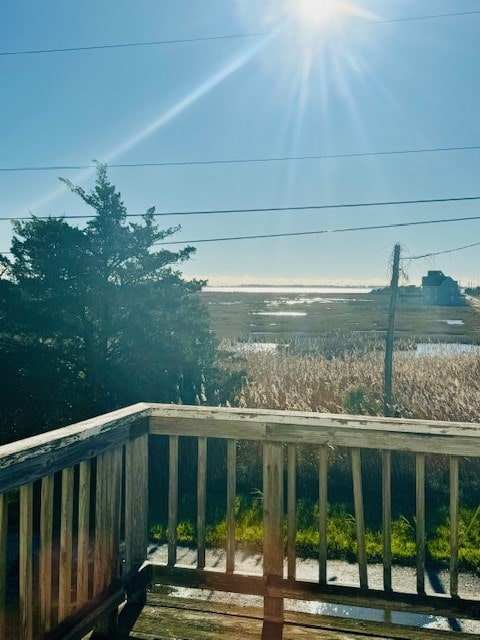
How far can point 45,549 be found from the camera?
7.28ft

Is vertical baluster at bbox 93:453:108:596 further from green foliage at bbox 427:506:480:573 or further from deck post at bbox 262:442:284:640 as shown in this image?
green foliage at bbox 427:506:480:573

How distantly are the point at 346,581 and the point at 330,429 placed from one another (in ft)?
4.17

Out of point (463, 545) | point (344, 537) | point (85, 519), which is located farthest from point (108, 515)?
point (463, 545)

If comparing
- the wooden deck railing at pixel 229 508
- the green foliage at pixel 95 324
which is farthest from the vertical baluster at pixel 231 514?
the green foliage at pixel 95 324

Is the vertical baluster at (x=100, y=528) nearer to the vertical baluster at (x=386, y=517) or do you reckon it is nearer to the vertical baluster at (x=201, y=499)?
the vertical baluster at (x=201, y=499)

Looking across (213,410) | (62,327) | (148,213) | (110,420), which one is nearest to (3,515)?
(110,420)

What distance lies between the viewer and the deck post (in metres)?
2.82

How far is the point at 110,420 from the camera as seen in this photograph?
8.93ft

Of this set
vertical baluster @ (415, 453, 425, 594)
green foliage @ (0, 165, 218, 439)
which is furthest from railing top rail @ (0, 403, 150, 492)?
green foliage @ (0, 165, 218, 439)

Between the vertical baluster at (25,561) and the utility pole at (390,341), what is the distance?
7.53m

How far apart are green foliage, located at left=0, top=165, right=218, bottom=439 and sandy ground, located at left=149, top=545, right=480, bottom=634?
9.42ft

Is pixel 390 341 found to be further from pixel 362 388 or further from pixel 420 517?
pixel 420 517

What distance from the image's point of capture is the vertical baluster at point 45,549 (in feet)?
7.29

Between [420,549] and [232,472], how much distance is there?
1.00 meters
